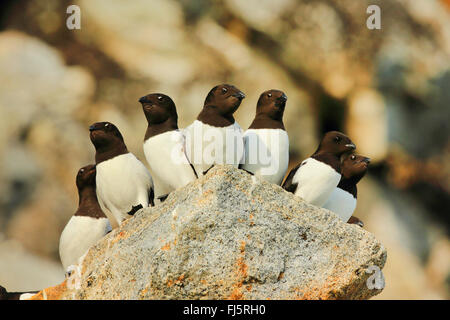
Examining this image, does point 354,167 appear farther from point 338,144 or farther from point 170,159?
point 170,159

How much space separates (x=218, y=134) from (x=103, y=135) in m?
1.10

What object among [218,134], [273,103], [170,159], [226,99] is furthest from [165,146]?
[273,103]

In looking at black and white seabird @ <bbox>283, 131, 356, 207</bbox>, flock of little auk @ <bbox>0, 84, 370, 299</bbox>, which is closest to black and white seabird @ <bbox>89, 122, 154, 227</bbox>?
flock of little auk @ <bbox>0, 84, 370, 299</bbox>

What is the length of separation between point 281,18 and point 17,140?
613 centimetres

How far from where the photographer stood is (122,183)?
5.23 m

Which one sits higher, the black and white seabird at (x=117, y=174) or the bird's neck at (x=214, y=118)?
the bird's neck at (x=214, y=118)

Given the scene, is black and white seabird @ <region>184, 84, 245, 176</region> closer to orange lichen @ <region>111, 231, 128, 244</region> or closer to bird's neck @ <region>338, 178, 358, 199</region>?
orange lichen @ <region>111, 231, 128, 244</region>

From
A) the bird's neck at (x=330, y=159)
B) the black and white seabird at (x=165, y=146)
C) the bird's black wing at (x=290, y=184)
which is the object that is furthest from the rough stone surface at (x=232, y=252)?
the bird's neck at (x=330, y=159)

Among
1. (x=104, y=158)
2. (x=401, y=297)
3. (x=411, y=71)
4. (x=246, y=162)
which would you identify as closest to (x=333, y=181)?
(x=246, y=162)

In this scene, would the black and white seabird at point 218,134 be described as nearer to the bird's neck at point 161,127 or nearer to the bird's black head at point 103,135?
the bird's neck at point 161,127

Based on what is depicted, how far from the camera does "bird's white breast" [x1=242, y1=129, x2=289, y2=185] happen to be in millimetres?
5148

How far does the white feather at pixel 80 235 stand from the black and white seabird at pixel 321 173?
A: 68.7 inches

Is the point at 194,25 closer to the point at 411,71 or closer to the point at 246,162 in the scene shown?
the point at 411,71

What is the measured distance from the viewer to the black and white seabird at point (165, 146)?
509 cm
